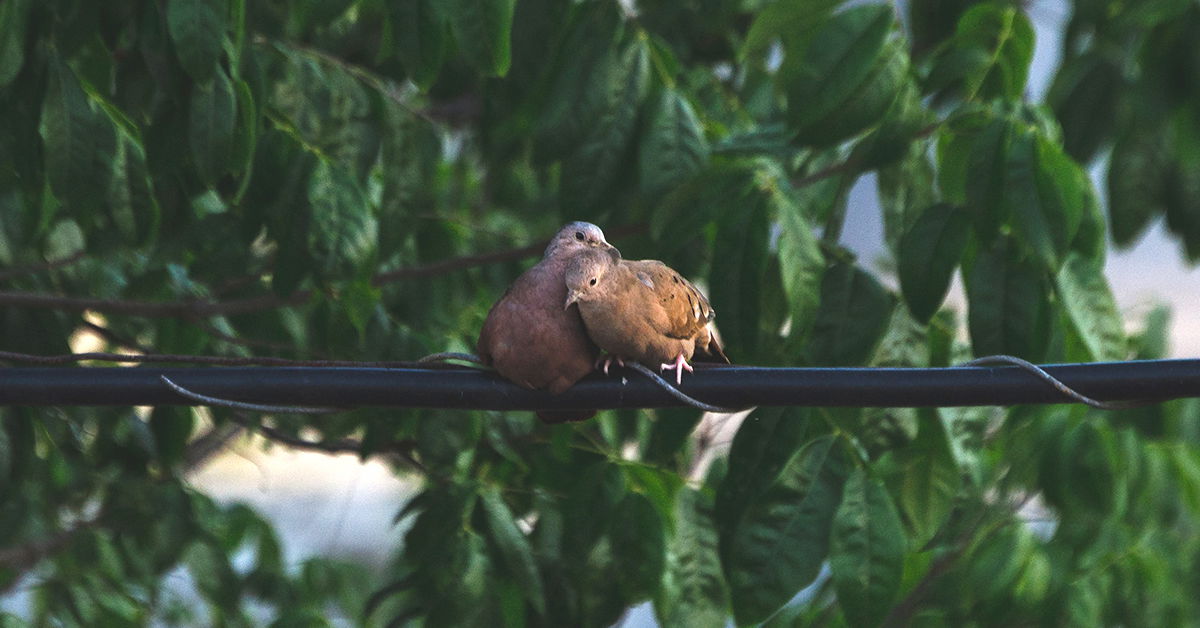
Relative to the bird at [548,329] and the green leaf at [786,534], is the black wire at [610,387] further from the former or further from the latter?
the green leaf at [786,534]

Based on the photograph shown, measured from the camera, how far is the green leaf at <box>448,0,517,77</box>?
7.94ft

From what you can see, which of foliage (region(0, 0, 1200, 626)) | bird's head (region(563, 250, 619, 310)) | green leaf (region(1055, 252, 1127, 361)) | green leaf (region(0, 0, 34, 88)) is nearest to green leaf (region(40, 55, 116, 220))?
foliage (region(0, 0, 1200, 626))

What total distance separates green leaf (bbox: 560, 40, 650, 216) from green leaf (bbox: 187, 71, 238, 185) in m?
0.75

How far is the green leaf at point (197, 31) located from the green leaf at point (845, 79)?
112 centimetres

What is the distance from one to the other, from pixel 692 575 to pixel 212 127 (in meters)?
1.38

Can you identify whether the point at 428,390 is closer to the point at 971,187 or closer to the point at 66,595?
the point at 971,187

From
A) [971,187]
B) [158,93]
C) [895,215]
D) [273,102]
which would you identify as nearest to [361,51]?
[273,102]

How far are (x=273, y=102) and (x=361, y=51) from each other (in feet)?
5.09

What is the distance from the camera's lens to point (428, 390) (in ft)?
6.57

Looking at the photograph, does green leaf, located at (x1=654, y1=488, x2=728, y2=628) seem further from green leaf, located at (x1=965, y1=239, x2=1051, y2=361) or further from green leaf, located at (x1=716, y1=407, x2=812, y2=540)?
green leaf, located at (x1=965, y1=239, x2=1051, y2=361)

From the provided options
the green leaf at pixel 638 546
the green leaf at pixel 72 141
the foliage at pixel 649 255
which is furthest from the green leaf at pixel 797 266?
the green leaf at pixel 72 141

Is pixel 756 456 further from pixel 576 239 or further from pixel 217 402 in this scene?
pixel 217 402

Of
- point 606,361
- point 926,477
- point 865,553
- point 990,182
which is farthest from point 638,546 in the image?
point 990,182

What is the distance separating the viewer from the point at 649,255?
307 cm
